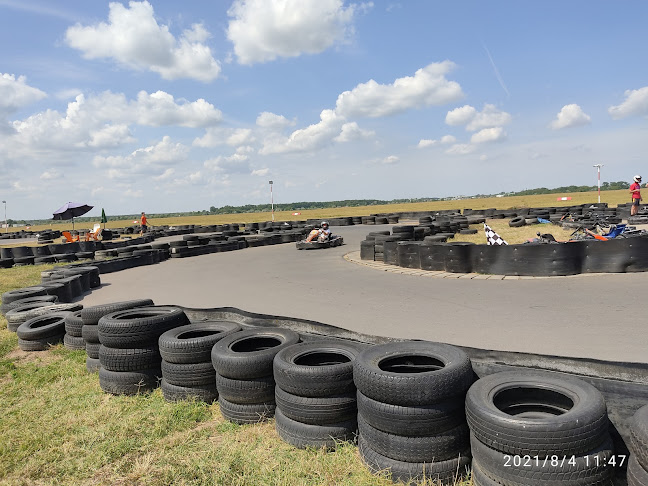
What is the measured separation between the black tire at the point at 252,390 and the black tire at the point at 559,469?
1989mm

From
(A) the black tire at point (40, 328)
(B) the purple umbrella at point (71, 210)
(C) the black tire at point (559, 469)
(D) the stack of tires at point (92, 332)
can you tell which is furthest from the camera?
(B) the purple umbrella at point (71, 210)

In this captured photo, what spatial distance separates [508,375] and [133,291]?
981 centimetres

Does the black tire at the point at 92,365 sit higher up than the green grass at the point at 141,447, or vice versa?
the black tire at the point at 92,365

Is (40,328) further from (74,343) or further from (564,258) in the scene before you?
(564,258)

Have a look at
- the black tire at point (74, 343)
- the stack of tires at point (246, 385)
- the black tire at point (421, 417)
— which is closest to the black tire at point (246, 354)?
the stack of tires at point (246, 385)

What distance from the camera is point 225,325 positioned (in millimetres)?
4871

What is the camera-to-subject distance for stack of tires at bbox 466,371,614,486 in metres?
2.26

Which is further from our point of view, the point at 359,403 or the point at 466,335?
the point at 466,335

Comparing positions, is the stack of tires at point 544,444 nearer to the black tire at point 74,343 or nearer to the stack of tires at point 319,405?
the stack of tires at point 319,405

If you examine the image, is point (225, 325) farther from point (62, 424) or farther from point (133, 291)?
point (133, 291)

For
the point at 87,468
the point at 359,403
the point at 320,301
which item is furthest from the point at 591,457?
the point at 320,301

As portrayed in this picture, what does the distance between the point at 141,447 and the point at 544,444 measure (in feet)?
9.82

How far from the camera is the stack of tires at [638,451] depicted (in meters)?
2.12

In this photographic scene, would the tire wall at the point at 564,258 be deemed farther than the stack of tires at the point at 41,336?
Yes
